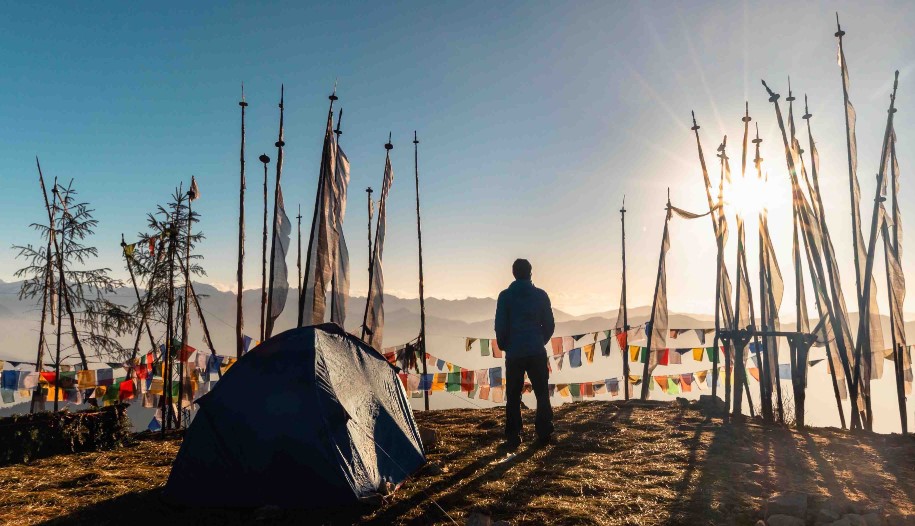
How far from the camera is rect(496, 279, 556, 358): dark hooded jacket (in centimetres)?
822

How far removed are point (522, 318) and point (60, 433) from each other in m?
8.22

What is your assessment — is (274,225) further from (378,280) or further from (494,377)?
(494,377)

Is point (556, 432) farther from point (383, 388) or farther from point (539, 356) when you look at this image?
point (383, 388)

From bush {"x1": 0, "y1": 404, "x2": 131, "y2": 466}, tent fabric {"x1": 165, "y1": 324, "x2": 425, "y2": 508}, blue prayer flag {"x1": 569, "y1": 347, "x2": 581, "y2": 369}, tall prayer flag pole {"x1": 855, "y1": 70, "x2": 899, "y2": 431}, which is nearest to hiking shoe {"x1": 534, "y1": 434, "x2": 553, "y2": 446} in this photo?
tent fabric {"x1": 165, "y1": 324, "x2": 425, "y2": 508}

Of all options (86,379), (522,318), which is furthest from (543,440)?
(86,379)

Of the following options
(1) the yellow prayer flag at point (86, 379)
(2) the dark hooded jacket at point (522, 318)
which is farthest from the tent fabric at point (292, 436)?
(1) the yellow prayer flag at point (86, 379)

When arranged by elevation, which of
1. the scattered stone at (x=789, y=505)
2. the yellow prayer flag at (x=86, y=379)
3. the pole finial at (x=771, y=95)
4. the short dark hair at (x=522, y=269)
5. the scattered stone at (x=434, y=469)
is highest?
the pole finial at (x=771, y=95)

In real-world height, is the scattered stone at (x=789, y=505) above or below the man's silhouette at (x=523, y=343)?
below

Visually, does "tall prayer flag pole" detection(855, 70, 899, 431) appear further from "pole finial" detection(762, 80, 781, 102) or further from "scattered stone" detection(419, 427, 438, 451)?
"scattered stone" detection(419, 427, 438, 451)

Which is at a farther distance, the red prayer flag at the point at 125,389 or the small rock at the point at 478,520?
the red prayer flag at the point at 125,389

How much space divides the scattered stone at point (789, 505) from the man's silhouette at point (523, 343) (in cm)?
346

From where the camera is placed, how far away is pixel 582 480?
21.4 ft

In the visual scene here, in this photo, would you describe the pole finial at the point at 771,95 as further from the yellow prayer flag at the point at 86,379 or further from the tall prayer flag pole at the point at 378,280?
the yellow prayer flag at the point at 86,379

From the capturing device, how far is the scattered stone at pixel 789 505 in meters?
4.91
